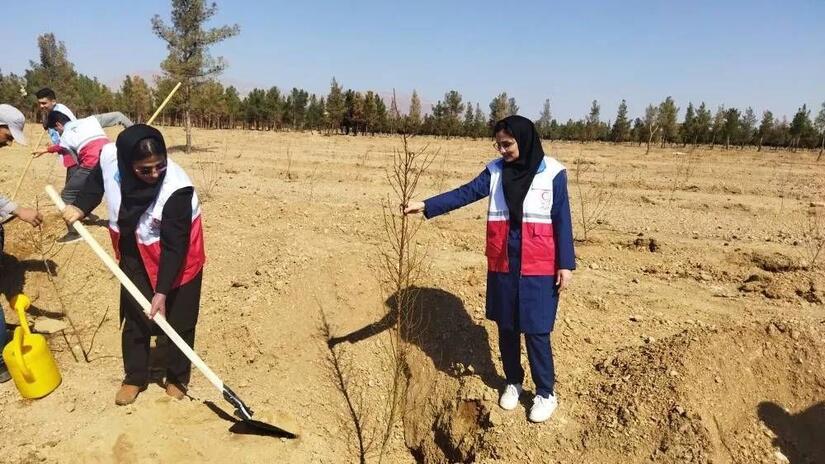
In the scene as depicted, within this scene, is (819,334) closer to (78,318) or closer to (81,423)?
(81,423)

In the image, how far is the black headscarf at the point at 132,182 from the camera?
2.24 meters

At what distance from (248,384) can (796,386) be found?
11.0 feet

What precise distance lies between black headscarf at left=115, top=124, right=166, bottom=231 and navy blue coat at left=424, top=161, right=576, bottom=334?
1.34 metres

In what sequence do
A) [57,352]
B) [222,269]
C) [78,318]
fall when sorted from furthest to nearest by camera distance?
[222,269], [78,318], [57,352]

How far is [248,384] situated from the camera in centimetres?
328

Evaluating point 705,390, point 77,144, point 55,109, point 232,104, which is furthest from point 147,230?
point 232,104

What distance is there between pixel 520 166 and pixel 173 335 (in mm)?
1960

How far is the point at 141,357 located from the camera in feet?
9.23

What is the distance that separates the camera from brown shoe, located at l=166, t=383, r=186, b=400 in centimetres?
292

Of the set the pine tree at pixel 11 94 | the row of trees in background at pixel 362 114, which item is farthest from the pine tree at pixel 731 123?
the pine tree at pixel 11 94

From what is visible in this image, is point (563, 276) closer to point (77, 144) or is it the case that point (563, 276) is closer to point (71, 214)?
point (71, 214)

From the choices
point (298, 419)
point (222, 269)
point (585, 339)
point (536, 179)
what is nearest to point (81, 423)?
point (298, 419)

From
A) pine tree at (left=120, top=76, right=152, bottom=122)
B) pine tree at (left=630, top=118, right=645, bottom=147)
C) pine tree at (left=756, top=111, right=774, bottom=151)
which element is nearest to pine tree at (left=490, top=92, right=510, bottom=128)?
pine tree at (left=630, top=118, right=645, bottom=147)

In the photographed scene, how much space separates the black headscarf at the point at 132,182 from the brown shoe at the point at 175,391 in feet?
3.43
